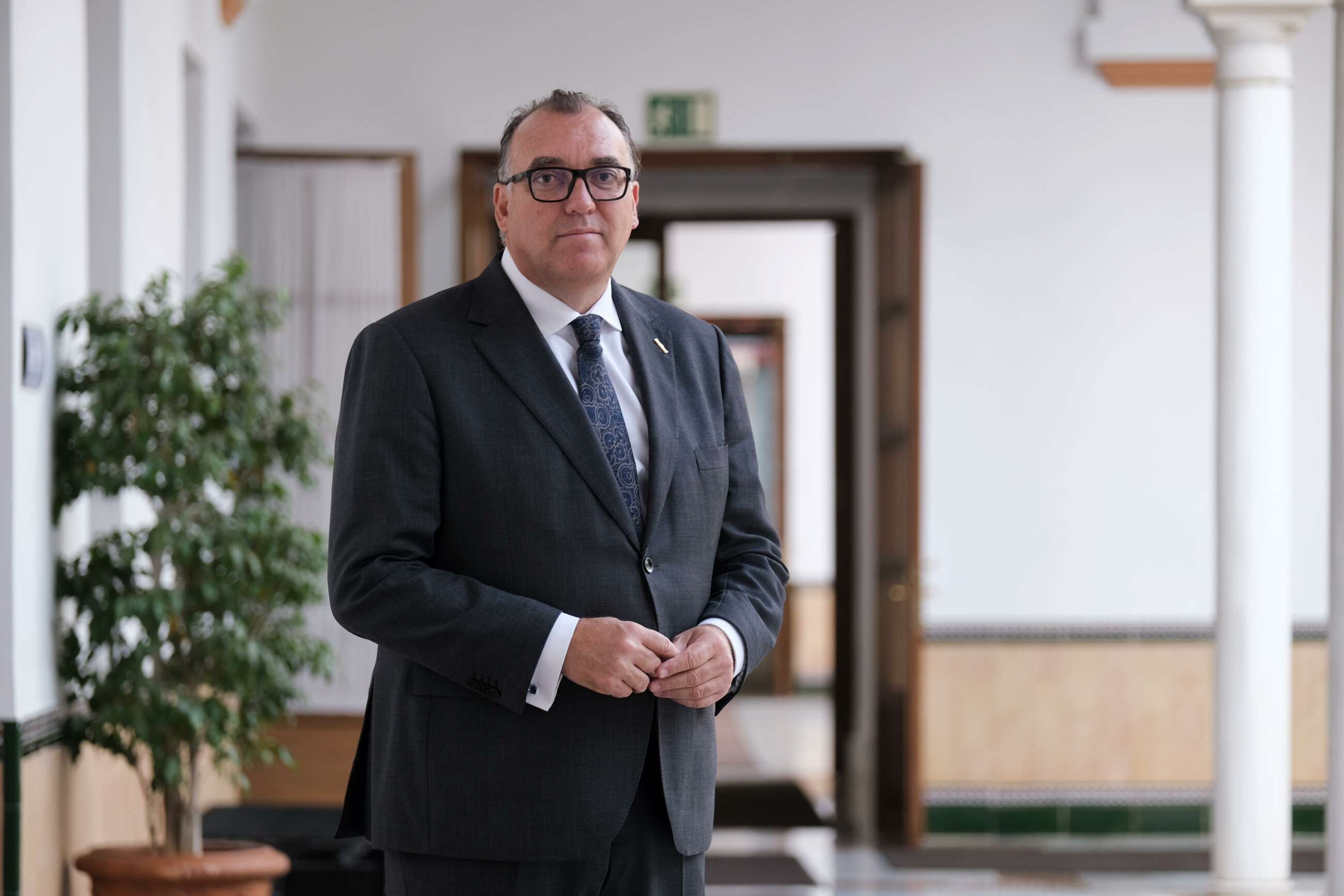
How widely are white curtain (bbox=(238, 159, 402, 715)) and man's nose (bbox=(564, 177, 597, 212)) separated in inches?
168

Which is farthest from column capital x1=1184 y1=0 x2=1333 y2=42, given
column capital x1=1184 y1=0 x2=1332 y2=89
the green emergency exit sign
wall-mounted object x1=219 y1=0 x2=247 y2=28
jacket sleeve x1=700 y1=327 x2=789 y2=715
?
wall-mounted object x1=219 y1=0 x2=247 y2=28

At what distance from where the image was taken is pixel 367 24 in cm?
643

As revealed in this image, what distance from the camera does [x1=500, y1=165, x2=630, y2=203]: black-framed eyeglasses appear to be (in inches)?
77.4

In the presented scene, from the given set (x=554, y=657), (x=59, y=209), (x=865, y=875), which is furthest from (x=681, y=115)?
(x=554, y=657)

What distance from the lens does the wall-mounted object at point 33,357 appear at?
3.43m

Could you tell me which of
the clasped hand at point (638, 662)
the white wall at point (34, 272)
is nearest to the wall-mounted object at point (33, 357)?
the white wall at point (34, 272)

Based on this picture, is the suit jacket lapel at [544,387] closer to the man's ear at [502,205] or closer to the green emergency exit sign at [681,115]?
the man's ear at [502,205]

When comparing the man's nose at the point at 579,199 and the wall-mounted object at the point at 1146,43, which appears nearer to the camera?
the man's nose at the point at 579,199

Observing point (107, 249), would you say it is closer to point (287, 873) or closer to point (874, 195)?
point (287, 873)

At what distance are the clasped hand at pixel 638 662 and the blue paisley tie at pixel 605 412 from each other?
5.9 inches

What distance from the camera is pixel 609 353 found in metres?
2.08

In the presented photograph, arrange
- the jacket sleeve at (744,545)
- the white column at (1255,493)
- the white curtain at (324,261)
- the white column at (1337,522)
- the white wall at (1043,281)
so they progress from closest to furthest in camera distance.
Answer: the jacket sleeve at (744,545) < the white column at (1337,522) < the white column at (1255,493) < the white curtain at (324,261) < the white wall at (1043,281)

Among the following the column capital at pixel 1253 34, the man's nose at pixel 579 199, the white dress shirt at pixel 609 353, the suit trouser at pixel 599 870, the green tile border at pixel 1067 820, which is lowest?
the green tile border at pixel 1067 820

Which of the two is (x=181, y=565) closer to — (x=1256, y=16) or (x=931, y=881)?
(x=931, y=881)
